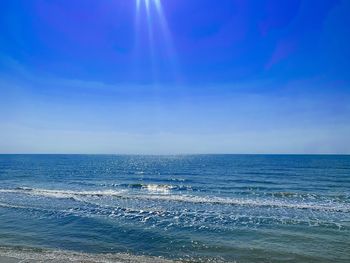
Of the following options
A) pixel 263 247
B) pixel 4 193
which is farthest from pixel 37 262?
pixel 4 193

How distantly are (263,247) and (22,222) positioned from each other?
55.7 ft

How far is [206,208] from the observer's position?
28484mm

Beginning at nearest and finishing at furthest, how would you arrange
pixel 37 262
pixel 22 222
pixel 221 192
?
pixel 37 262
pixel 22 222
pixel 221 192

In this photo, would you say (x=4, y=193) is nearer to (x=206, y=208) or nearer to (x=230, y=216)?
(x=206, y=208)

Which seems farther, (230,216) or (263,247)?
(230,216)

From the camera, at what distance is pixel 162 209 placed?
2788 centimetres

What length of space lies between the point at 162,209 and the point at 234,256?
503 inches

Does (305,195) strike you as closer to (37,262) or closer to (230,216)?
(230,216)

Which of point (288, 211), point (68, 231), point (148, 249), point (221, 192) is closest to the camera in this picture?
point (148, 249)

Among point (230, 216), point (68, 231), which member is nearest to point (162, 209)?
point (230, 216)

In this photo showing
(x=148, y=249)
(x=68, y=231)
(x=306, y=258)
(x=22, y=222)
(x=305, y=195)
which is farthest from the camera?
(x=305, y=195)

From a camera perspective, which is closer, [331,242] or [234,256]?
[234,256]

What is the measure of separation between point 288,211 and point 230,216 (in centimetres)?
579

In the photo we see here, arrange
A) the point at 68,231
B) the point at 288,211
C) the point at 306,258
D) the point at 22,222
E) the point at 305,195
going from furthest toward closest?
the point at 305,195
the point at 288,211
the point at 22,222
the point at 68,231
the point at 306,258
